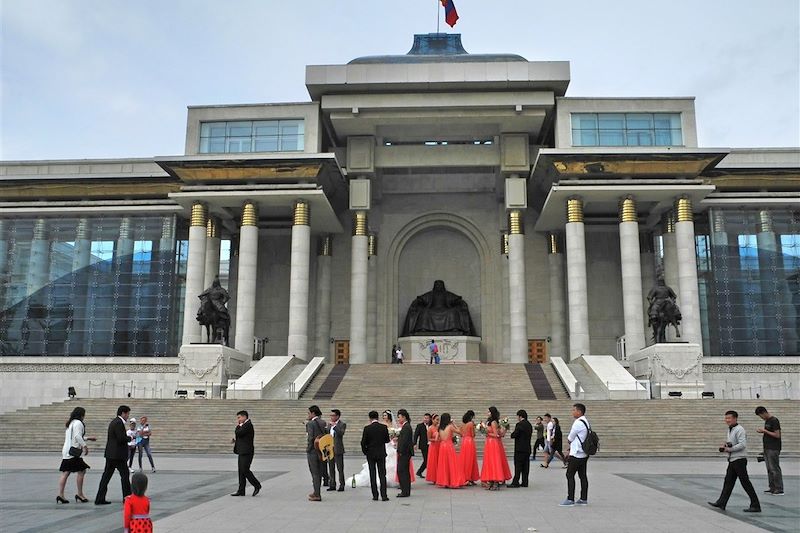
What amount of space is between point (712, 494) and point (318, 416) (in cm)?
732

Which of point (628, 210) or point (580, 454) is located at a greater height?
point (628, 210)

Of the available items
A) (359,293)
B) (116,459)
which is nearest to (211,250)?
(359,293)

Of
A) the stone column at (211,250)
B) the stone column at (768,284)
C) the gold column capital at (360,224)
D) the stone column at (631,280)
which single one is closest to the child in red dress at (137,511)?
the stone column at (631,280)

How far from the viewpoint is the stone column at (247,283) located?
38562mm

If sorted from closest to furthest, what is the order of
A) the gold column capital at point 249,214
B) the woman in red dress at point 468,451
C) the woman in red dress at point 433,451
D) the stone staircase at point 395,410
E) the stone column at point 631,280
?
the woman in red dress at point 468,451 < the woman in red dress at point 433,451 < the stone staircase at point 395,410 < the stone column at point 631,280 < the gold column capital at point 249,214

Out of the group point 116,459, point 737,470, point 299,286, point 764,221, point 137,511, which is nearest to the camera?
point 137,511

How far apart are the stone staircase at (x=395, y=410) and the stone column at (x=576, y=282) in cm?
687

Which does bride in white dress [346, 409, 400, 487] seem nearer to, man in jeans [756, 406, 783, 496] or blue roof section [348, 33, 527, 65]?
man in jeans [756, 406, 783, 496]

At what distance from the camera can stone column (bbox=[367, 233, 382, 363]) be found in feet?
147

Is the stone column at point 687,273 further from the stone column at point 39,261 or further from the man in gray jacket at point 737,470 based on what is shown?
the stone column at point 39,261

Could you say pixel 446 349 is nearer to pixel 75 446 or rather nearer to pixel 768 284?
pixel 768 284

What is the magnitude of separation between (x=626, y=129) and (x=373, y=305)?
17.5 m

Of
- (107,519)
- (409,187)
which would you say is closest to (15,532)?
(107,519)

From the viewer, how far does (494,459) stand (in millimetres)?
14164
